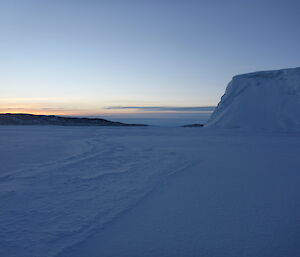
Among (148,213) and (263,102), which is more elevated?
(263,102)

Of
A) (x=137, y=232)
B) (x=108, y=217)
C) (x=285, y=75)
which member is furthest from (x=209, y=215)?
(x=285, y=75)

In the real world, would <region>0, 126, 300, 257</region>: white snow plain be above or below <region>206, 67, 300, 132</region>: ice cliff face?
below

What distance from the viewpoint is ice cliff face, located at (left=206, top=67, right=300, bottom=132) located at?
23.5 metres

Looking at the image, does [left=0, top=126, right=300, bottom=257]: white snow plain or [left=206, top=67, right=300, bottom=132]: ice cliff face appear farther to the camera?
[left=206, top=67, right=300, bottom=132]: ice cliff face

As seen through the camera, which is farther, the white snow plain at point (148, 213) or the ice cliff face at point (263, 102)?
the ice cliff face at point (263, 102)

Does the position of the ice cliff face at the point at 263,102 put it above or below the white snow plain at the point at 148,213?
above

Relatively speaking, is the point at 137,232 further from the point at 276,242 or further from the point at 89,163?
the point at 89,163

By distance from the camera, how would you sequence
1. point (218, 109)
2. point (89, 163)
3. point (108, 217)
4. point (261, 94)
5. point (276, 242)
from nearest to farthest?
point (276, 242)
point (108, 217)
point (89, 163)
point (261, 94)
point (218, 109)

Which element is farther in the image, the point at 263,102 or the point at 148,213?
the point at 263,102

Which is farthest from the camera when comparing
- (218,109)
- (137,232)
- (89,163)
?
(218,109)

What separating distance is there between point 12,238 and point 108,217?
0.84 m

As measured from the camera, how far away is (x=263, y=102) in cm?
2620

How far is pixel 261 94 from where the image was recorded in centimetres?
2708

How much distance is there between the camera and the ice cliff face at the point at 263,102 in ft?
77.2
